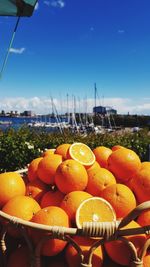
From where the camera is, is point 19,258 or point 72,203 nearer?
point 19,258

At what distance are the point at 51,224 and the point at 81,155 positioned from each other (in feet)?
2.20

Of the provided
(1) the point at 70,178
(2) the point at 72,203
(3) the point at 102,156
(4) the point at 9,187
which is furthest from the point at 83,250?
(3) the point at 102,156

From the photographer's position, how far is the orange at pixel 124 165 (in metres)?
1.54

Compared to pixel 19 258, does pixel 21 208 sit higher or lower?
higher

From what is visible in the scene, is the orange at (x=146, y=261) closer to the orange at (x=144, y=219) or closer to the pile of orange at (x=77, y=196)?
the pile of orange at (x=77, y=196)

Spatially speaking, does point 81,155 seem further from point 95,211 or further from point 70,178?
point 95,211

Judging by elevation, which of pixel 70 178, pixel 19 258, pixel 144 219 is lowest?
pixel 19 258

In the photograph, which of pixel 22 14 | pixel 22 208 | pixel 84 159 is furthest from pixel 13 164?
pixel 22 208

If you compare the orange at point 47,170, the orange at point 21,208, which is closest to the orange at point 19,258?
the orange at point 21,208

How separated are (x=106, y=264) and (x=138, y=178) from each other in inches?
18.2

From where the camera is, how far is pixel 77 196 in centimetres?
125

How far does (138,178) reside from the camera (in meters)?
1.39

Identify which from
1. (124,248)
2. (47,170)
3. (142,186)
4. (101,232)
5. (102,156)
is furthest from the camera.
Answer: (102,156)

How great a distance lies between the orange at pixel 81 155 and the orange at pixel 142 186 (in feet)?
1.05
